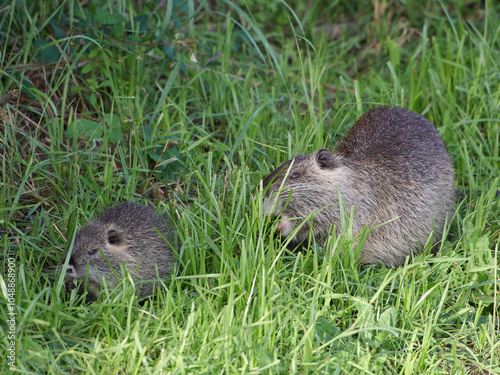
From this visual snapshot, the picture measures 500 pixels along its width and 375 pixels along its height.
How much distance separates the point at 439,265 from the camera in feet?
10.6

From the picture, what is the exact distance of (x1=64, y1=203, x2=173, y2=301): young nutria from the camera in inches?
123

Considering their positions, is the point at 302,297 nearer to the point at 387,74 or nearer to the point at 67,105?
the point at 67,105

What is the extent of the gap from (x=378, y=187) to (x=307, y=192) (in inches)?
19.0

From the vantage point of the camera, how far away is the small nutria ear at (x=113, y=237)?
3.23 meters

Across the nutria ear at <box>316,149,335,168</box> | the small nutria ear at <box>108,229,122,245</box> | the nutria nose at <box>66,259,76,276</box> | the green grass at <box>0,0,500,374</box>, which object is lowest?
the nutria nose at <box>66,259,76,276</box>

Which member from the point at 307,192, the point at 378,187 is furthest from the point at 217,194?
the point at 378,187

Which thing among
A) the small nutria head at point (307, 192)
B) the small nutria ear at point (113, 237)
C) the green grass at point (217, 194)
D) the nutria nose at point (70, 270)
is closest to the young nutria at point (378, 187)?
the small nutria head at point (307, 192)

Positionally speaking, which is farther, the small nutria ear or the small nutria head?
the small nutria head

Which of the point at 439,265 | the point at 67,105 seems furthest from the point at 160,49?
the point at 439,265

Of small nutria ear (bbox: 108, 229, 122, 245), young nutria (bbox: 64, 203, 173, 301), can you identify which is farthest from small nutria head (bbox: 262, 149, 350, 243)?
small nutria ear (bbox: 108, 229, 122, 245)

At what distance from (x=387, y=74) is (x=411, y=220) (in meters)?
2.28

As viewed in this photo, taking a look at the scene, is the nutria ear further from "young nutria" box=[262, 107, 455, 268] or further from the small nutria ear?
the small nutria ear

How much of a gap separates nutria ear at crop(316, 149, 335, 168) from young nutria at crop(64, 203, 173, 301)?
0.95 meters

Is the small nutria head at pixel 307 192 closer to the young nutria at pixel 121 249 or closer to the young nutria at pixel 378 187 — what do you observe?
the young nutria at pixel 378 187
